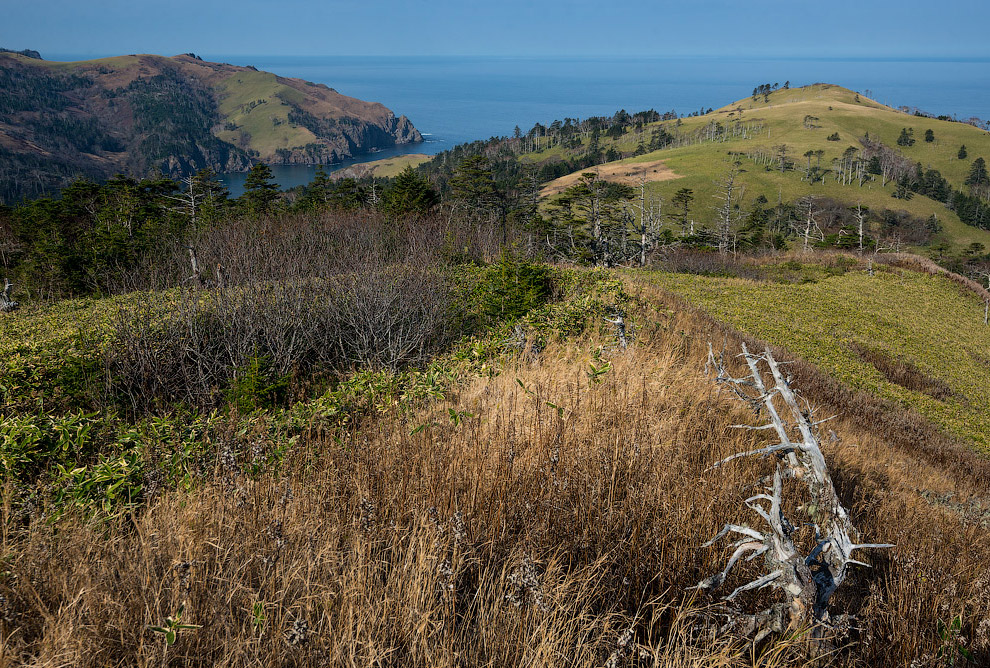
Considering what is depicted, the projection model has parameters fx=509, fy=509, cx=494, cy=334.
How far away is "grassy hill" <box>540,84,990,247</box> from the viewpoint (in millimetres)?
88812

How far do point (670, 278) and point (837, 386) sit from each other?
10353mm

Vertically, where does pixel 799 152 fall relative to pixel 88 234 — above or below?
above

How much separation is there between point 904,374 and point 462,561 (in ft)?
60.4

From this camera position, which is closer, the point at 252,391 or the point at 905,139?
the point at 252,391

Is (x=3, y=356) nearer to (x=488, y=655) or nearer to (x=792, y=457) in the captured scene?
(x=488, y=655)

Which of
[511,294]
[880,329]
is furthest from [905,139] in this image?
[511,294]

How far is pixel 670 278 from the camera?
22109mm

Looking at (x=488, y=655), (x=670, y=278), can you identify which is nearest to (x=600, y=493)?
(x=488, y=655)

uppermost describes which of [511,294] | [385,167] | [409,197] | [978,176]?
[385,167]

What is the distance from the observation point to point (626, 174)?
102 metres

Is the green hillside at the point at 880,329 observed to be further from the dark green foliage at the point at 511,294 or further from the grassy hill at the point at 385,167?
the grassy hill at the point at 385,167

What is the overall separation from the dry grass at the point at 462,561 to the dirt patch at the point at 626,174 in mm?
91692

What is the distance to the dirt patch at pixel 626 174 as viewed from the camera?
96.8 metres

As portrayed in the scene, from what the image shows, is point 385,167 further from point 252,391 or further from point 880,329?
point 252,391
